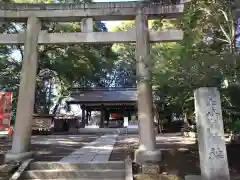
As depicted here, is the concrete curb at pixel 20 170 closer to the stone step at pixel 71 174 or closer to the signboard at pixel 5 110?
the stone step at pixel 71 174

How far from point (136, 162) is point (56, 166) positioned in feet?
6.70

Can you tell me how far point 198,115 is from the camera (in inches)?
227

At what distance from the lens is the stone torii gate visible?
7.41 metres

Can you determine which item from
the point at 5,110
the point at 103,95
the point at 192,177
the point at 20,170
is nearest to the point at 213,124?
the point at 192,177

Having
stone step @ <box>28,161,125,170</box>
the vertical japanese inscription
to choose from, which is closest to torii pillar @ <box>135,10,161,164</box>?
stone step @ <box>28,161,125,170</box>

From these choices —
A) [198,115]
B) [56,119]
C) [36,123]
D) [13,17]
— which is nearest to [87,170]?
[198,115]

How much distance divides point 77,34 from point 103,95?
18232mm

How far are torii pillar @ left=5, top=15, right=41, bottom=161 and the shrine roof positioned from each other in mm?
16675

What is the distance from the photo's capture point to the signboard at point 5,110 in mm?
9133

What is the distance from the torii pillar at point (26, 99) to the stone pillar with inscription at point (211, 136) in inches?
180

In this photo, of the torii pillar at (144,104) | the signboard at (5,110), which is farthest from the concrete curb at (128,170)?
the signboard at (5,110)

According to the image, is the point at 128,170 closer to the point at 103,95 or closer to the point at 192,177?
the point at 192,177

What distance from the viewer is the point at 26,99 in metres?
7.52

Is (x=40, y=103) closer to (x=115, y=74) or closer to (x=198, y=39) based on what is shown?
(x=115, y=74)
